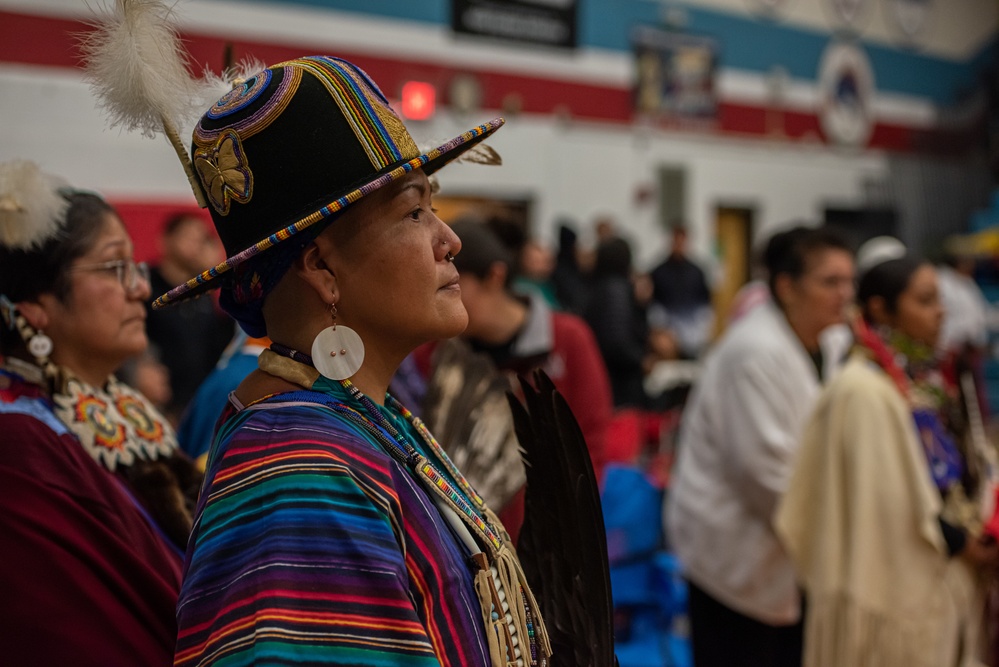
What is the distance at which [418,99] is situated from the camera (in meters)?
8.37

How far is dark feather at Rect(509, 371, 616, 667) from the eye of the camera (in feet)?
4.30

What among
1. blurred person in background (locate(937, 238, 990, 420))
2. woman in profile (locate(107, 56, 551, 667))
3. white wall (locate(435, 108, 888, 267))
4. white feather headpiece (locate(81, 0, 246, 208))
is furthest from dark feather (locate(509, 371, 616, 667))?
blurred person in background (locate(937, 238, 990, 420))

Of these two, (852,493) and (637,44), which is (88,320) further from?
(637,44)

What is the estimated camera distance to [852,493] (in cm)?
275

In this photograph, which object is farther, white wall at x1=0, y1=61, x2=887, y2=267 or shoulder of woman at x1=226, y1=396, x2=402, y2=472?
white wall at x1=0, y1=61, x2=887, y2=267

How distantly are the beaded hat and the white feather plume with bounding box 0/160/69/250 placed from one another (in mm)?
678

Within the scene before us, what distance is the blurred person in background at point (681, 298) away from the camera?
9141mm

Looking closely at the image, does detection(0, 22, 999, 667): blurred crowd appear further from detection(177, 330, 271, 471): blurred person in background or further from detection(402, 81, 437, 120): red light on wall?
detection(402, 81, 437, 120): red light on wall

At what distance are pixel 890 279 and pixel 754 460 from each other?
0.73 m

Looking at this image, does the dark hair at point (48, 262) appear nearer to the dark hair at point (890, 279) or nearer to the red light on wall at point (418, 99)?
the dark hair at point (890, 279)

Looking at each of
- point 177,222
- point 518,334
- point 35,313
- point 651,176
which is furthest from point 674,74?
point 35,313

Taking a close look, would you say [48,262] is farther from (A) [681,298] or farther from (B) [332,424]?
(A) [681,298]

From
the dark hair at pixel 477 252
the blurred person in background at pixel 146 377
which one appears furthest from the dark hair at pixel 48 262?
the blurred person in background at pixel 146 377

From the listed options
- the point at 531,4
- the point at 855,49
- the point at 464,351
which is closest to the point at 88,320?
the point at 464,351
